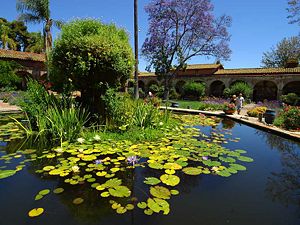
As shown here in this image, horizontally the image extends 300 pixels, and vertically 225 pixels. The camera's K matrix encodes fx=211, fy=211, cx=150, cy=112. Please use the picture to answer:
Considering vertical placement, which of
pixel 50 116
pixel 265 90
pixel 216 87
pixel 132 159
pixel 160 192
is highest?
pixel 216 87

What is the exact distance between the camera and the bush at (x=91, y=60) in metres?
5.05

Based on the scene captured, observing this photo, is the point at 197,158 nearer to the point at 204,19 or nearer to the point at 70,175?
the point at 70,175

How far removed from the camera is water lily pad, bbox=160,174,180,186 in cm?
279

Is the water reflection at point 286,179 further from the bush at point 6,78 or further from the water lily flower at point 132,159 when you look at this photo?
the bush at point 6,78

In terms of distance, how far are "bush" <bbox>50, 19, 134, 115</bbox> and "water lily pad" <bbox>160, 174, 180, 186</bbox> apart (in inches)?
126

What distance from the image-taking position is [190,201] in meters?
2.44

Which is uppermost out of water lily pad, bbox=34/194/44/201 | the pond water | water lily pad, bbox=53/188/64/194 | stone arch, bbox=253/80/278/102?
stone arch, bbox=253/80/278/102

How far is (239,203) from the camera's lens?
244 cm

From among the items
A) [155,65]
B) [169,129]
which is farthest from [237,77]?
[169,129]

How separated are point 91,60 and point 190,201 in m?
3.96

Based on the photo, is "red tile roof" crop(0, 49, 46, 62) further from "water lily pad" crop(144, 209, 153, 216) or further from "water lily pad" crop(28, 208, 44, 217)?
"water lily pad" crop(144, 209, 153, 216)

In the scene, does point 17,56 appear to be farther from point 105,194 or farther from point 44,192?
point 105,194

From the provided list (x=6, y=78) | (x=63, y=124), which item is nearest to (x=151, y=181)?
(x=63, y=124)

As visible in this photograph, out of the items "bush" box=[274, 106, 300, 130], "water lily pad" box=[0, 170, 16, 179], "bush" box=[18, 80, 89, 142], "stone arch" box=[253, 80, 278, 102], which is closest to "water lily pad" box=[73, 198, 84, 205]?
"water lily pad" box=[0, 170, 16, 179]
